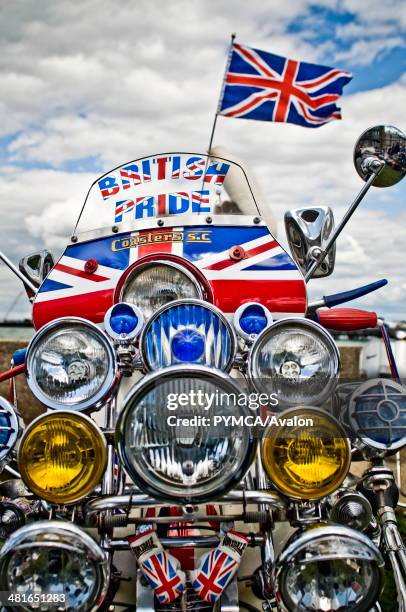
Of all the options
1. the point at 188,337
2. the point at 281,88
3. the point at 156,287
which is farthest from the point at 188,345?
the point at 281,88

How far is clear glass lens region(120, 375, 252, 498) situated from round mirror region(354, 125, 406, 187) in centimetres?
167

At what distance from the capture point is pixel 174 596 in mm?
1885

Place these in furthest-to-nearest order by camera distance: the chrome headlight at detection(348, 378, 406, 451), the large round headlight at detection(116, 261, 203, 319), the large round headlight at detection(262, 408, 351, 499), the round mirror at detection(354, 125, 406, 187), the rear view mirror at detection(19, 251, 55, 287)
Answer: the rear view mirror at detection(19, 251, 55, 287) < the round mirror at detection(354, 125, 406, 187) < the large round headlight at detection(116, 261, 203, 319) < the chrome headlight at detection(348, 378, 406, 451) < the large round headlight at detection(262, 408, 351, 499)

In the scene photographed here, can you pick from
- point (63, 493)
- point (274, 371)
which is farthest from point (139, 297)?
point (63, 493)

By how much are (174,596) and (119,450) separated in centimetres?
55

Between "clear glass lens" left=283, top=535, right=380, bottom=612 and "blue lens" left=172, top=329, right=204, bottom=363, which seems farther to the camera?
"blue lens" left=172, top=329, right=204, bottom=363

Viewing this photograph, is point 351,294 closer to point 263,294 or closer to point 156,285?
point 263,294

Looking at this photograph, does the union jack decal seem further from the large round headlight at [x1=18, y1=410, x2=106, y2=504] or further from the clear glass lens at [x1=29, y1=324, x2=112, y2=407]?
the large round headlight at [x1=18, y1=410, x2=106, y2=504]

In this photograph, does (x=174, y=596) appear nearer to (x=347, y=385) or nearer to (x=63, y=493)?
(x=63, y=493)

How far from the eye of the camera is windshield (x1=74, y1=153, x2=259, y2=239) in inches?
132

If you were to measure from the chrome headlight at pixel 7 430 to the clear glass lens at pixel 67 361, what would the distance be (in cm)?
18

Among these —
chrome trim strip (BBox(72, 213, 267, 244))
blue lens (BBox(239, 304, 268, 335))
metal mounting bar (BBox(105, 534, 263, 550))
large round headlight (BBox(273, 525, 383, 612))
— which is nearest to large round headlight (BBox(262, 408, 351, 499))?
large round headlight (BBox(273, 525, 383, 612))

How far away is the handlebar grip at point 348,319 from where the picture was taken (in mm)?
3078

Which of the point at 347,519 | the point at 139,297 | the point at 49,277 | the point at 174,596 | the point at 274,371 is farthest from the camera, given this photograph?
the point at 49,277
